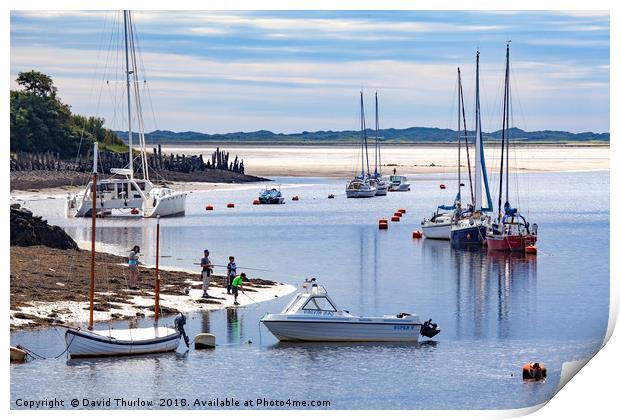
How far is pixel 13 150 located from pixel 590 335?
52.4 m

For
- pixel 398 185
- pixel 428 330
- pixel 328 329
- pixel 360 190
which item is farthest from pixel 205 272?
pixel 398 185

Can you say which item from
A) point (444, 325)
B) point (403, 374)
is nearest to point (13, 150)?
point (444, 325)

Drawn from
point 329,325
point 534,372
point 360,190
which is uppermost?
point 360,190

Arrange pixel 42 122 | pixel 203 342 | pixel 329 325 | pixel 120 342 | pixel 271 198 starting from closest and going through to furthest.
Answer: pixel 120 342
pixel 203 342
pixel 329 325
pixel 42 122
pixel 271 198

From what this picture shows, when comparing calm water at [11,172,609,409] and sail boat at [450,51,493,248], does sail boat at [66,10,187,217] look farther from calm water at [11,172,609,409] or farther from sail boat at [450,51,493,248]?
sail boat at [450,51,493,248]

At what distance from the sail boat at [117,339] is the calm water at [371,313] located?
30cm

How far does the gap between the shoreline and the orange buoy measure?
10508 millimetres

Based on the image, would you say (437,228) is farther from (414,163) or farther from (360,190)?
(414,163)

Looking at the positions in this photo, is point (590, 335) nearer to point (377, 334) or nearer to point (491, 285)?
point (377, 334)

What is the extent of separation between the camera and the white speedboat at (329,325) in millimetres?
31234

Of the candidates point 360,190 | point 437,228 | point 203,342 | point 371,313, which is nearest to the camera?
point 203,342

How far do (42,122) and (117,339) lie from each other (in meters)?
51.4

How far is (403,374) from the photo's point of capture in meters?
28.3

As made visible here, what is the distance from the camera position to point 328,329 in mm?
31266
